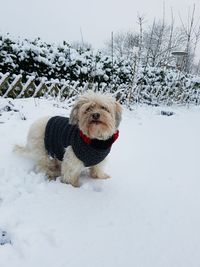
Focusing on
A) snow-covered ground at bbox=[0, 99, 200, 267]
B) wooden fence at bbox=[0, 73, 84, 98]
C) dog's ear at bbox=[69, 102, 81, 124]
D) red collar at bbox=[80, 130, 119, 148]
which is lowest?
snow-covered ground at bbox=[0, 99, 200, 267]

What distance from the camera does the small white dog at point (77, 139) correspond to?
2953mm

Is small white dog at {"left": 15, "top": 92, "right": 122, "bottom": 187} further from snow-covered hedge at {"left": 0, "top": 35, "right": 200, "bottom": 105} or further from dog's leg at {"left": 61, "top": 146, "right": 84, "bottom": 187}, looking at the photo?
snow-covered hedge at {"left": 0, "top": 35, "right": 200, "bottom": 105}

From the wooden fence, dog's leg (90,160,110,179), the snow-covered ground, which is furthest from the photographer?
the wooden fence

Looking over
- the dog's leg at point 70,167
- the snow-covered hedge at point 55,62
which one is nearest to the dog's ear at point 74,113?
the dog's leg at point 70,167

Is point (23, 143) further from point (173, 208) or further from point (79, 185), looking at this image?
point (173, 208)

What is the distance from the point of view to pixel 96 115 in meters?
2.90

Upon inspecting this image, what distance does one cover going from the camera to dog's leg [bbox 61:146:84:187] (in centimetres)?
327

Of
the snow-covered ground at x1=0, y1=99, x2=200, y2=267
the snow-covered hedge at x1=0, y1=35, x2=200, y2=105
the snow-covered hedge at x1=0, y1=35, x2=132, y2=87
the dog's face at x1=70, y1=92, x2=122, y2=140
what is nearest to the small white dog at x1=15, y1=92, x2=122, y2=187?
the dog's face at x1=70, y1=92, x2=122, y2=140

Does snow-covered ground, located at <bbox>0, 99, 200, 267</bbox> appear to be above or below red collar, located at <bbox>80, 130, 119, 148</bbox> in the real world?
below

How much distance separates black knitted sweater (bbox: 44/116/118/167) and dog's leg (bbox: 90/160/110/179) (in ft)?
0.72

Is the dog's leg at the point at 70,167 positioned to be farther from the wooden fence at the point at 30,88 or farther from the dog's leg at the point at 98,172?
the wooden fence at the point at 30,88

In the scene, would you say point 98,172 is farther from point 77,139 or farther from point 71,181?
point 77,139

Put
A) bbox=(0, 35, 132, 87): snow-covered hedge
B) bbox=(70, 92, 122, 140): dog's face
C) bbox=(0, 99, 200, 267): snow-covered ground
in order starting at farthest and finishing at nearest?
bbox=(0, 35, 132, 87): snow-covered hedge < bbox=(70, 92, 122, 140): dog's face < bbox=(0, 99, 200, 267): snow-covered ground

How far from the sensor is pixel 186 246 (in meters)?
2.60
